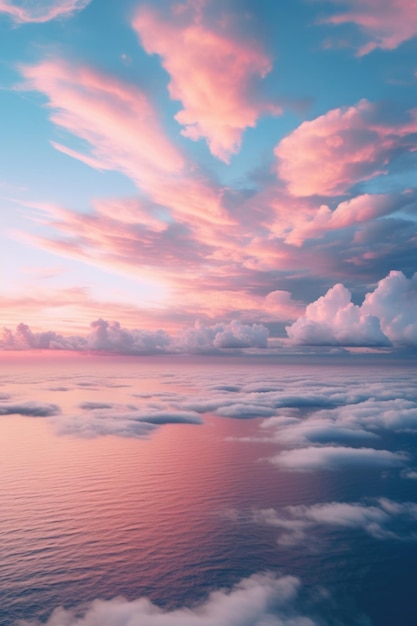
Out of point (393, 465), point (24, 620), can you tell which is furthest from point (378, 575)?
point (393, 465)

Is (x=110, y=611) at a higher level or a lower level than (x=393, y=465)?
higher

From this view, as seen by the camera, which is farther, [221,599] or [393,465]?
[393,465]

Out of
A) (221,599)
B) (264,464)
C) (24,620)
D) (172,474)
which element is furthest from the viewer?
(264,464)

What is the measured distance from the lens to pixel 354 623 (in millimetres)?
45719

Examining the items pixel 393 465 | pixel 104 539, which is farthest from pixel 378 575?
pixel 393 465

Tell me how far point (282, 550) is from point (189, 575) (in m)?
16.3

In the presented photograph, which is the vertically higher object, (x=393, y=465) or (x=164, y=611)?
(x=164, y=611)

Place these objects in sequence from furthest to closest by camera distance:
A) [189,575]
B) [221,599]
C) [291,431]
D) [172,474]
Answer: [291,431], [172,474], [189,575], [221,599]

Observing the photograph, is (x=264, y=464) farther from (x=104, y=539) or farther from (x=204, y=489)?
(x=104, y=539)

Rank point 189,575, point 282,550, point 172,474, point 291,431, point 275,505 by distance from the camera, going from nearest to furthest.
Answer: point 189,575
point 282,550
point 275,505
point 172,474
point 291,431

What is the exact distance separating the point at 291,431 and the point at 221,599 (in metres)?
149

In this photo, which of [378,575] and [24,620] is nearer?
[24,620]

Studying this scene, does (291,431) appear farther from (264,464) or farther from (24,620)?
(24,620)

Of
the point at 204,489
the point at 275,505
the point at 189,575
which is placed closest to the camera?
the point at 189,575
